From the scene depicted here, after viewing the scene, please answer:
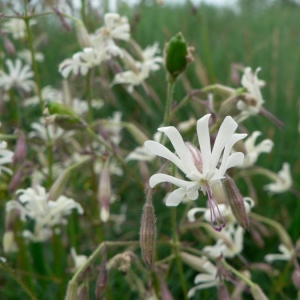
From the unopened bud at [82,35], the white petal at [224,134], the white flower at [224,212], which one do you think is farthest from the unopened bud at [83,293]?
the unopened bud at [82,35]

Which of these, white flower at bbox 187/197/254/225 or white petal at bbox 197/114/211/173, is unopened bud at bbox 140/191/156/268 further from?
white flower at bbox 187/197/254/225

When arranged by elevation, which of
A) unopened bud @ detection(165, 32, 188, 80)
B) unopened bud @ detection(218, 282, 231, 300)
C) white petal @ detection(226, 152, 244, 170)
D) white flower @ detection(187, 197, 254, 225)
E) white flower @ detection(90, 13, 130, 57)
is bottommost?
unopened bud @ detection(218, 282, 231, 300)

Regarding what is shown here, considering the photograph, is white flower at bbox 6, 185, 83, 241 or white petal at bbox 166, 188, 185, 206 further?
white flower at bbox 6, 185, 83, 241

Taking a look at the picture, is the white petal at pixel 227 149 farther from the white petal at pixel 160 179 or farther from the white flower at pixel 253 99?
the white flower at pixel 253 99

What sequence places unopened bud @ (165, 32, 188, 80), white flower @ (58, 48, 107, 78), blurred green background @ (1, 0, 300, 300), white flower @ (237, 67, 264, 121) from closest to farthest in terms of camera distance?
unopened bud @ (165, 32, 188, 80), white flower @ (237, 67, 264, 121), white flower @ (58, 48, 107, 78), blurred green background @ (1, 0, 300, 300)

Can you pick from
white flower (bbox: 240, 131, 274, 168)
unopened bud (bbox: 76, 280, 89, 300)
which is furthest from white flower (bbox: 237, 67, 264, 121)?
unopened bud (bbox: 76, 280, 89, 300)

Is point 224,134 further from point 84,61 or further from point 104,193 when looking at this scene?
point 84,61
